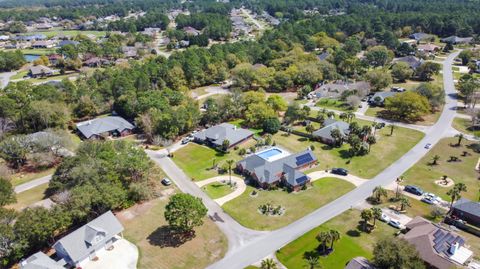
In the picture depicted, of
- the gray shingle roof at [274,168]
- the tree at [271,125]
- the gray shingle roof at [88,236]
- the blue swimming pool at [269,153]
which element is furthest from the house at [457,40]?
the gray shingle roof at [88,236]

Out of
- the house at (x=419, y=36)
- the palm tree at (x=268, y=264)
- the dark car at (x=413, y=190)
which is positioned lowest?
the dark car at (x=413, y=190)

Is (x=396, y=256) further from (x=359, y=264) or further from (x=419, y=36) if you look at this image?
(x=419, y=36)

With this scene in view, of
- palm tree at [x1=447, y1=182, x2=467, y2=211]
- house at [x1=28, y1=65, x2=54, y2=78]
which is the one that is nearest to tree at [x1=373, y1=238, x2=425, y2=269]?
palm tree at [x1=447, y1=182, x2=467, y2=211]

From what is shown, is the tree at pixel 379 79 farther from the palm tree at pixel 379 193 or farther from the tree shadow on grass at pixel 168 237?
the tree shadow on grass at pixel 168 237

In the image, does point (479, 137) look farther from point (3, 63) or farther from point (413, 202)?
point (3, 63)

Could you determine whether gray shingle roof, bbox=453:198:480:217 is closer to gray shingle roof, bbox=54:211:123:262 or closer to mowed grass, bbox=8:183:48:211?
gray shingle roof, bbox=54:211:123:262

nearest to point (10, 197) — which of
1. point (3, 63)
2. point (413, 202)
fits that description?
point (413, 202)

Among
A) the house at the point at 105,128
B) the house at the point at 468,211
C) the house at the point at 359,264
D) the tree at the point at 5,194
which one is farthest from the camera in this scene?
the house at the point at 105,128
